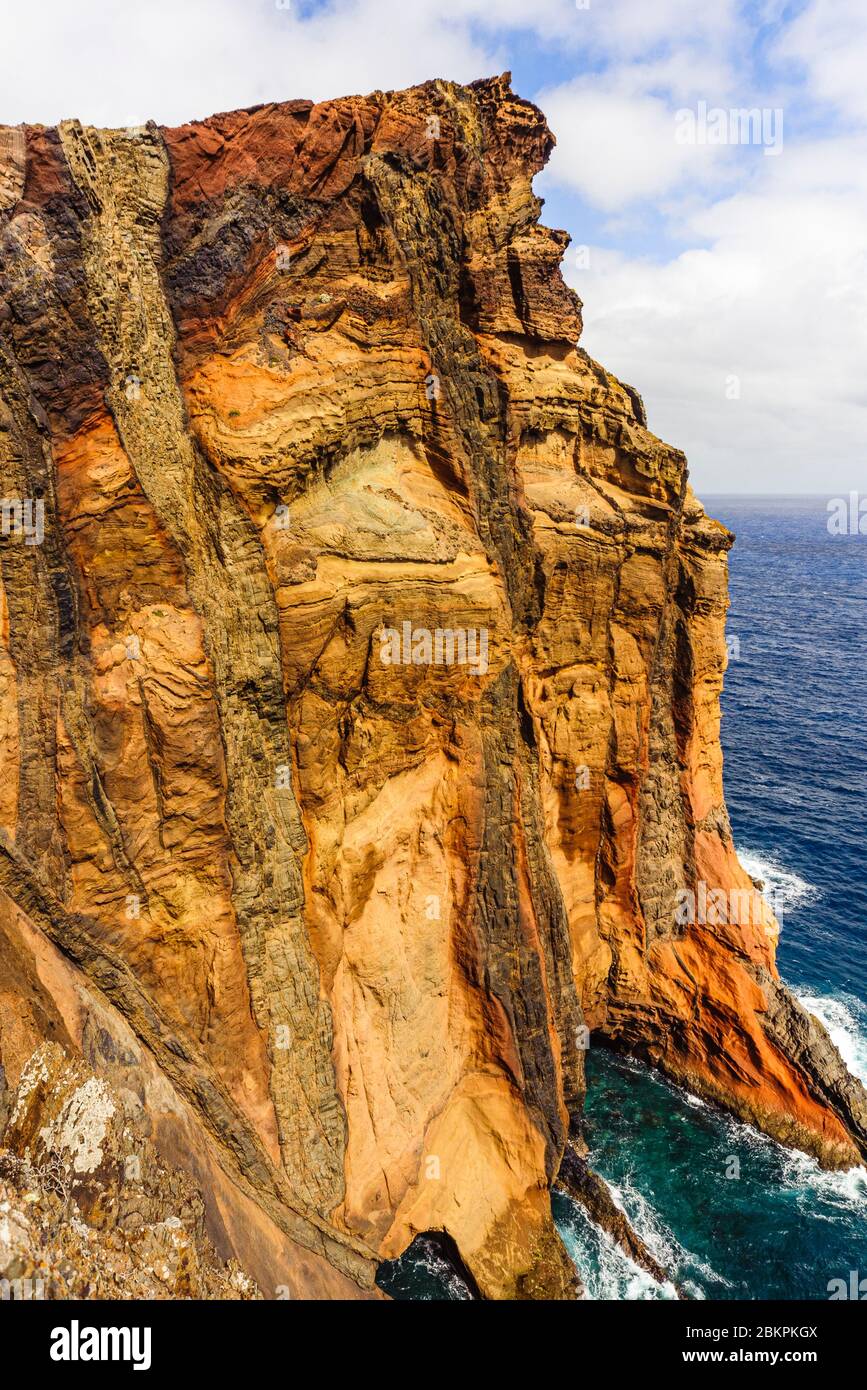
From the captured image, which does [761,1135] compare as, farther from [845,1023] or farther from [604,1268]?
[604,1268]

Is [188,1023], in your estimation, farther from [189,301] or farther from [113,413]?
[189,301]

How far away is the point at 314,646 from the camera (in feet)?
62.1

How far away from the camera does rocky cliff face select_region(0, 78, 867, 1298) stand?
52.5 ft

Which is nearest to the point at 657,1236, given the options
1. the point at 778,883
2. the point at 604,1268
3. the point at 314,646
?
the point at 604,1268

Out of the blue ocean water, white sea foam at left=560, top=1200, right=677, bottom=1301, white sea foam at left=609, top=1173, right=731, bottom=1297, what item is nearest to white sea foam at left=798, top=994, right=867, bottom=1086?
the blue ocean water

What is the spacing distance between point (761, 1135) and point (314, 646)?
2738cm

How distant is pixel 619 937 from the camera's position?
106 feet

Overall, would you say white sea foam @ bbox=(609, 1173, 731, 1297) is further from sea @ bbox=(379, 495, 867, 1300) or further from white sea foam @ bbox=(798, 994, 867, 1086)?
white sea foam @ bbox=(798, 994, 867, 1086)

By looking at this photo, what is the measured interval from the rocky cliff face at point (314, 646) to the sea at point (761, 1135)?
2.40 meters

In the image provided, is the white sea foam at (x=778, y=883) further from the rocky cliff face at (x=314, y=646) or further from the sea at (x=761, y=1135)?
the rocky cliff face at (x=314, y=646)

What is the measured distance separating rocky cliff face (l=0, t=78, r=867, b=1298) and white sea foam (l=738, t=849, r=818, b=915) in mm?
14969

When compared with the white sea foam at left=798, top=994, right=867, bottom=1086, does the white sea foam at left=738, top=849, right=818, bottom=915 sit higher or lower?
higher

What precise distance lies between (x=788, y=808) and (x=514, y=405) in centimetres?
3854

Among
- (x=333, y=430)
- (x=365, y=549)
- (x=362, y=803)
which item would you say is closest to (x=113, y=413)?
(x=333, y=430)
